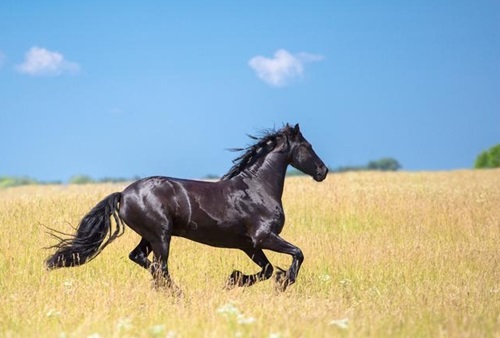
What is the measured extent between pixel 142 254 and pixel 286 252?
1808 mm

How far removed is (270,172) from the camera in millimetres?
9203

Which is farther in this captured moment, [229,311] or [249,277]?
[249,277]

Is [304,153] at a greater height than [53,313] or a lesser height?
greater

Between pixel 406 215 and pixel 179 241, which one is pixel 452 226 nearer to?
pixel 406 215

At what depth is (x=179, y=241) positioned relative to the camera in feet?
42.8

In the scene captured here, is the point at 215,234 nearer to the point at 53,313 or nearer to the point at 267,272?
the point at 267,272

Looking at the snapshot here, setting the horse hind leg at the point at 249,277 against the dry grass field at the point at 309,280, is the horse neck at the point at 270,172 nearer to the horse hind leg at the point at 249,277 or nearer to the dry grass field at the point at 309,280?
the horse hind leg at the point at 249,277

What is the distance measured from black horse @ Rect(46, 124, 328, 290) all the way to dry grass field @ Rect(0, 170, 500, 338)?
0.44 m

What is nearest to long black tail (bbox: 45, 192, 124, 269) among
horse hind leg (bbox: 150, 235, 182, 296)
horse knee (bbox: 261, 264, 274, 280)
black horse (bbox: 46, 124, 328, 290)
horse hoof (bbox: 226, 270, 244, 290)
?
black horse (bbox: 46, 124, 328, 290)

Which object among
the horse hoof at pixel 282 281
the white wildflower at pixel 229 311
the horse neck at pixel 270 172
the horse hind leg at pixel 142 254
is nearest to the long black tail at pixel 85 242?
the horse hind leg at pixel 142 254

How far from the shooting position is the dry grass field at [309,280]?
6.41 metres

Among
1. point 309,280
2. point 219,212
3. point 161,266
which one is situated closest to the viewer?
point 161,266

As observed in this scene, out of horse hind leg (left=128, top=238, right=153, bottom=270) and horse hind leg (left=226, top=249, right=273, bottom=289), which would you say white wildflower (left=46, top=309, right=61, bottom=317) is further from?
horse hind leg (left=226, top=249, right=273, bottom=289)

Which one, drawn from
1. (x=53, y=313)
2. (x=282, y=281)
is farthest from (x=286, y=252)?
(x=53, y=313)
